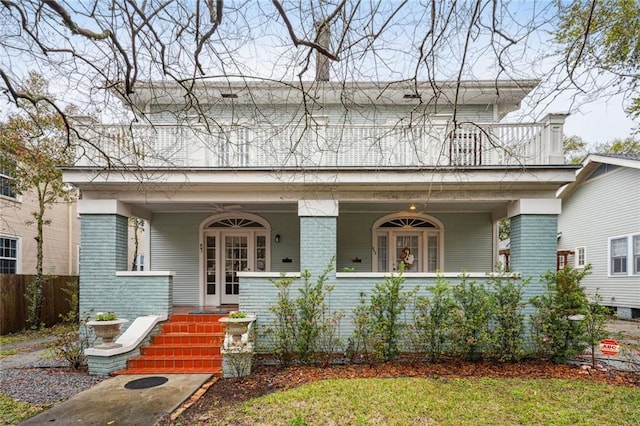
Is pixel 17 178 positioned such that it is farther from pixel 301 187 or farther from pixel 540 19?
pixel 540 19

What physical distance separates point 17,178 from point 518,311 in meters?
13.8

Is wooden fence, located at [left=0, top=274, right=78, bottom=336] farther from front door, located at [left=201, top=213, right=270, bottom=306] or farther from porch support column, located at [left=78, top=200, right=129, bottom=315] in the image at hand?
front door, located at [left=201, top=213, right=270, bottom=306]

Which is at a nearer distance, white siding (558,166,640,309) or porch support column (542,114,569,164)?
porch support column (542,114,569,164)

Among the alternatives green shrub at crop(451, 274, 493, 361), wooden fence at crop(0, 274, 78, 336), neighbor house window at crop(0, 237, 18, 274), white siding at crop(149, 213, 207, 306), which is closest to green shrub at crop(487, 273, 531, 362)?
green shrub at crop(451, 274, 493, 361)

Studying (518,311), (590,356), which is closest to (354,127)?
(518,311)

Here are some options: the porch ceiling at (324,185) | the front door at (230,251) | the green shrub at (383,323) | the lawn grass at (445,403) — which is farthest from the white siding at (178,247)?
the lawn grass at (445,403)

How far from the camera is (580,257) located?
52.9ft

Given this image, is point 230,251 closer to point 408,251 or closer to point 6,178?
point 408,251

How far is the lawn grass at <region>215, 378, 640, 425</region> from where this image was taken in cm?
455

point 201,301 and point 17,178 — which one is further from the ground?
point 17,178

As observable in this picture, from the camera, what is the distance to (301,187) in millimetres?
7578

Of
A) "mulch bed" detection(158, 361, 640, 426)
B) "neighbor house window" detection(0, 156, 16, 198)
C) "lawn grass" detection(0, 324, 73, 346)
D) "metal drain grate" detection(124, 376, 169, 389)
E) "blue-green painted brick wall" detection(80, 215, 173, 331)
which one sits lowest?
"lawn grass" detection(0, 324, 73, 346)

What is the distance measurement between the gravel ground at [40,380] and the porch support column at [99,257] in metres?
1.18

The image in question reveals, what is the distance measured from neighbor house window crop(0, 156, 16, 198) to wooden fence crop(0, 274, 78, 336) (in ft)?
9.27
